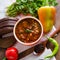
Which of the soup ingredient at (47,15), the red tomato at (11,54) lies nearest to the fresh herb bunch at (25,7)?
the soup ingredient at (47,15)

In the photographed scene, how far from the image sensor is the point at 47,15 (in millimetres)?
1040

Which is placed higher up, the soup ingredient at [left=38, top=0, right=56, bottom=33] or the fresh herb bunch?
the fresh herb bunch

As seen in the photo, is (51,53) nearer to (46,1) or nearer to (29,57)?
(29,57)

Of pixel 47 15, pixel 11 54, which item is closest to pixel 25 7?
pixel 47 15

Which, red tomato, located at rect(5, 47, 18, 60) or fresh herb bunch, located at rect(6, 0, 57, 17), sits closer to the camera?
red tomato, located at rect(5, 47, 18, 60)

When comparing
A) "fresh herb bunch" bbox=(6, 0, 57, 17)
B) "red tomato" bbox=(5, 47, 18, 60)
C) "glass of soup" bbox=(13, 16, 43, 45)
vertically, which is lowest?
"red tomato" bbox=(5, 47, 18, 60)

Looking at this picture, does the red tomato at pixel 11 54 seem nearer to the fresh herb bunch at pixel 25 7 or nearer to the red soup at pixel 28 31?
the red soup at pixel 28 31

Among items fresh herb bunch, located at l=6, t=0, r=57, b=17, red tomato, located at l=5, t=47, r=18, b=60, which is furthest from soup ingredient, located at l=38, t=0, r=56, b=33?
red tomato, located at l=5, t=47, r=18, b=60

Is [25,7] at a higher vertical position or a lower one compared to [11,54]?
higher

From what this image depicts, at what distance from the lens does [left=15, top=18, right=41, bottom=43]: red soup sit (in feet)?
3.10

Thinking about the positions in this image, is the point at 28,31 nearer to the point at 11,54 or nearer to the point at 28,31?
the point at 28,31

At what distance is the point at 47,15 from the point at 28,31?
0.16 meters

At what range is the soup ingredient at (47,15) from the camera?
1.04 metres

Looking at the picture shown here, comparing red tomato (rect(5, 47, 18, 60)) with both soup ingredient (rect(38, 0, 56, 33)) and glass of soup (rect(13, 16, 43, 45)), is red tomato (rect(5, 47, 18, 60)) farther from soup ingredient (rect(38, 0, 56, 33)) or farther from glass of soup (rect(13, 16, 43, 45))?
soup ingredient (rect(38, 0, 56, 33))
